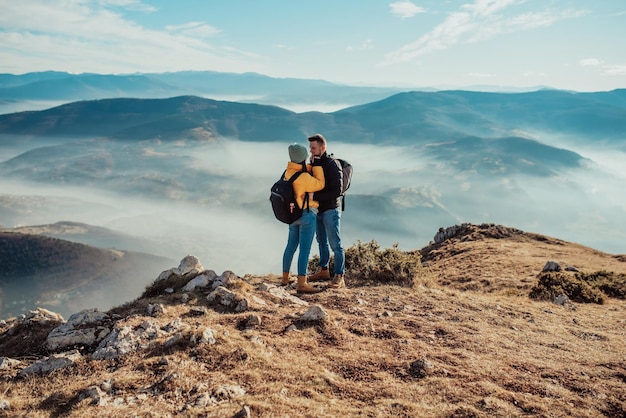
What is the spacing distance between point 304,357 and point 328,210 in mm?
4043

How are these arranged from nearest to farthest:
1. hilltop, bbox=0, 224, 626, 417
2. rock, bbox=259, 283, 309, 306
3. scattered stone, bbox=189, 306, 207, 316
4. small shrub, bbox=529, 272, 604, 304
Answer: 1. hilltop, bbox=0, 224, 626, 417
2. scattered stone, bbox=189, 306, 207, 316
3. rock, bbox=259, 283, 309, 306
4. small shrub, bbox=529, 272, 604, 304

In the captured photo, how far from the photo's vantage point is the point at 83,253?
19250 cm

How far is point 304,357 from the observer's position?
547cm

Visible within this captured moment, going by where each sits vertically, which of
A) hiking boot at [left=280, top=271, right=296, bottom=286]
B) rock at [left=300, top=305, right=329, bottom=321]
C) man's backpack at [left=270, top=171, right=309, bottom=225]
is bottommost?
hiking boot at [left=280, top=271, right=296, bottom=286]

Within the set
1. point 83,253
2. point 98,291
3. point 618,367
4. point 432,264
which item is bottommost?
point 98,291

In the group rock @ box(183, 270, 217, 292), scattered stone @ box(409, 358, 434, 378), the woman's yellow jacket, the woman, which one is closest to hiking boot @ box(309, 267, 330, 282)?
the woman

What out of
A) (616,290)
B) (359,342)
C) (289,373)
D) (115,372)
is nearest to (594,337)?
(359,342)

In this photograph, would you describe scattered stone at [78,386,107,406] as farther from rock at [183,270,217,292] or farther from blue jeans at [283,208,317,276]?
blue jeans at [283,208,317,276]

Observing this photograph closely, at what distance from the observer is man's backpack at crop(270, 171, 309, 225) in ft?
25.9

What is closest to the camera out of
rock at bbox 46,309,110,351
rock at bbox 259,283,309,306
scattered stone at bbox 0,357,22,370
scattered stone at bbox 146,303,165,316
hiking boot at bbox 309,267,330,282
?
scattered stone at bbox 0,357,22,370

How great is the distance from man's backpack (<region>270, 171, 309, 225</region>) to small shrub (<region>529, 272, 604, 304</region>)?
9290 mm

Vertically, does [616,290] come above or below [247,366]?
below

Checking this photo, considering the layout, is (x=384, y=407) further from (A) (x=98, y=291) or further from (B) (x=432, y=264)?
(A) (x=98, y=291)

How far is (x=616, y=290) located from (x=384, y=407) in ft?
47.2
